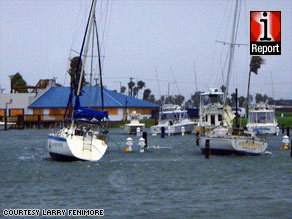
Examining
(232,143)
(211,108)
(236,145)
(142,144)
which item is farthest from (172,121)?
(232,143)

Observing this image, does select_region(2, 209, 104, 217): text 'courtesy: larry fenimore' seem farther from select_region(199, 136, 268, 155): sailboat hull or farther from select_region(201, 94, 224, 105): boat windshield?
select_region(201, 94, 224, 105): boat windshield

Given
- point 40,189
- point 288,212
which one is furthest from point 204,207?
point 40,189

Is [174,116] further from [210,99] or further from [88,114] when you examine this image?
[88,114]

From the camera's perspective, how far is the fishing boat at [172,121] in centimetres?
8188

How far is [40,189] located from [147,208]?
7308 mm

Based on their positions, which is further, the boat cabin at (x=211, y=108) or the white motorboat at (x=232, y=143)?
the boat cabin at (x=211, y=108)

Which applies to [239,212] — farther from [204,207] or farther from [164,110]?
[164,110]

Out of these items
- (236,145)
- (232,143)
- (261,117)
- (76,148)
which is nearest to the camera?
(76,148)

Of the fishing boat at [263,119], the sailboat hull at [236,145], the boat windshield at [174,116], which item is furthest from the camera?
the boat windshield at [174,116]

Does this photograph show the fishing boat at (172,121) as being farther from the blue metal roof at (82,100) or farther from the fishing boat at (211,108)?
the blue metal roof at (82,100)

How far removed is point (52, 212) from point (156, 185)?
8.29 metres

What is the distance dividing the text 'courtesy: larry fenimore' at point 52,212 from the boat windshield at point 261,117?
52.4m

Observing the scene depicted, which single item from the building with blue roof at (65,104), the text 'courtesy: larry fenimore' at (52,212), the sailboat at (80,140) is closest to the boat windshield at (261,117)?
the sailboat at (80,140)

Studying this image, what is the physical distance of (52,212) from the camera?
78.6ft
